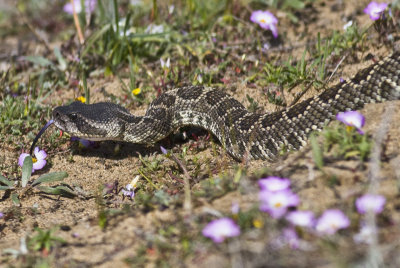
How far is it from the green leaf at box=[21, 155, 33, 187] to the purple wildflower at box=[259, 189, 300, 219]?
3.33m

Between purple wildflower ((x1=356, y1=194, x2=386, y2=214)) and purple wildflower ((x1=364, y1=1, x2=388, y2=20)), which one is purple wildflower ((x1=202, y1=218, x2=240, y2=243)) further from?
purple wildflower ((x1=364, y1=1, x2=388, y2=20))

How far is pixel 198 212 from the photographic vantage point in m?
4.12

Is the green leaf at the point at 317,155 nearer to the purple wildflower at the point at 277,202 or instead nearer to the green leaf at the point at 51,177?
the purple wildflower at the point at 277,202

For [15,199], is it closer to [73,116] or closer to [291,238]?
[73,116]

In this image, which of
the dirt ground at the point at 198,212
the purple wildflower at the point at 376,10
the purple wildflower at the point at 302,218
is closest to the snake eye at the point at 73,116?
the dirt ground at the point at 198,212

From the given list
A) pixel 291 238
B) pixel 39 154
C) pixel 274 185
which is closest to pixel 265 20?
pixel 39 154

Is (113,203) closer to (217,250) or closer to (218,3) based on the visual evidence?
(217,250)

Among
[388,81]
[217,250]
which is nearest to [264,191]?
[217,250]

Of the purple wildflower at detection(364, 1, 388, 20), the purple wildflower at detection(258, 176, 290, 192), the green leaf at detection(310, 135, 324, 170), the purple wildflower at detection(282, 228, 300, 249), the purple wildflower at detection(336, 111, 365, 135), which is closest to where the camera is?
the purple wildflower at detection(282, 228, 300, 249)

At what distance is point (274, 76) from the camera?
7191mm

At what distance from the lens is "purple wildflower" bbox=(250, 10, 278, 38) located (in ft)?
26.0

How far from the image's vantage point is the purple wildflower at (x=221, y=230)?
3396mm

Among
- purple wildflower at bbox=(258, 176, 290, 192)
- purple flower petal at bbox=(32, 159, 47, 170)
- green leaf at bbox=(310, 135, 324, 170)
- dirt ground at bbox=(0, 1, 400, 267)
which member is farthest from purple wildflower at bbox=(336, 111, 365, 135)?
purple flower petal at bbox=(32, 159, 47, 170)

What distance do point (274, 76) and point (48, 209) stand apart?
3683mm
